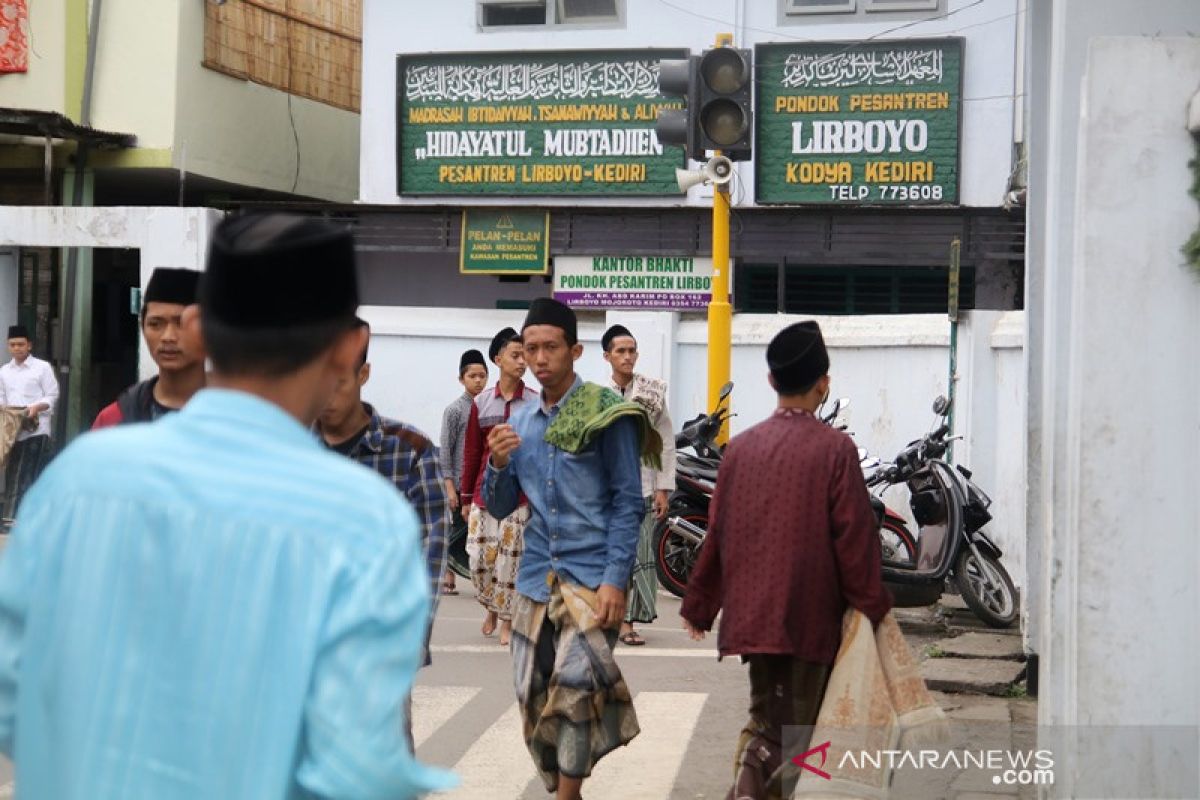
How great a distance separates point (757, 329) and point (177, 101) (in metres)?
7.27

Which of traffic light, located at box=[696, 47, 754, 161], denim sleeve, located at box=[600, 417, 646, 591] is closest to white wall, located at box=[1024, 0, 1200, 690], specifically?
denim sleeve, located at box=[600, 417, 646, 591]

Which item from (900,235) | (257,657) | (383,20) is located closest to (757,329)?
(900,235)

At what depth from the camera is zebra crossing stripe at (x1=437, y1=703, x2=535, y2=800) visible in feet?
22.4

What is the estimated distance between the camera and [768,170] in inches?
709

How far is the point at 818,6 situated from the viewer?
1794cm

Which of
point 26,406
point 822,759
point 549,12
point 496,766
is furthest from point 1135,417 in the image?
point 549,12

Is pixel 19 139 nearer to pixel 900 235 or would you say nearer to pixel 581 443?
pixel 900 235

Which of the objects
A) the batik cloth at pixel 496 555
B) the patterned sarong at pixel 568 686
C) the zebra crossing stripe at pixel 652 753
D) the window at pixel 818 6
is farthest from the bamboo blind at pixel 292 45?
the patterned sarong at pixel 568 686

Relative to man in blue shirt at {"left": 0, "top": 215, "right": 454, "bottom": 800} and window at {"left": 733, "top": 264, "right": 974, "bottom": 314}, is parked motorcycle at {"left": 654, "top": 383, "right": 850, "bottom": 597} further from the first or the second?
man in blue shirt at {"left": 0, "top": 215, "right": 454, "bottom": 800}

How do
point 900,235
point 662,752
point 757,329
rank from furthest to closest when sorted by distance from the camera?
point 900,235
point 757,329
point 662,752

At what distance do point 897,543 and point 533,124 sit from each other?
326 inches

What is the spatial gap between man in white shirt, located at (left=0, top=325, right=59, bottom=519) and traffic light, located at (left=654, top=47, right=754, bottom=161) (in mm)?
7648

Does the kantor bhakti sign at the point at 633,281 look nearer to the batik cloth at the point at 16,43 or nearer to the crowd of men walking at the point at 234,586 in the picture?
the batik cloth at the point at 16,43

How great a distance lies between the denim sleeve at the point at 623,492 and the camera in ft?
20.4
